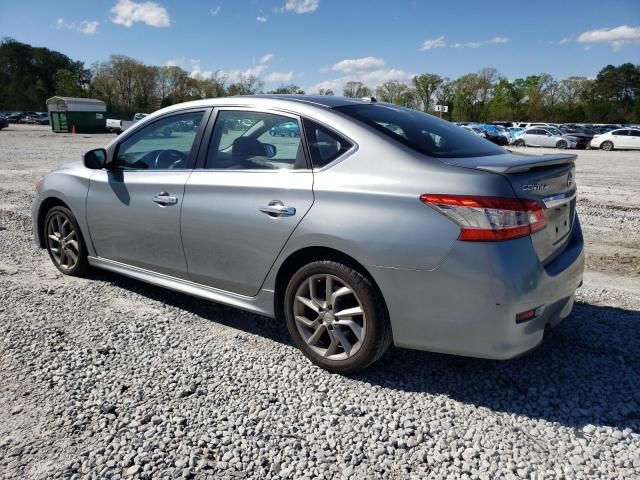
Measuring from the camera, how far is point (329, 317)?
321 cm

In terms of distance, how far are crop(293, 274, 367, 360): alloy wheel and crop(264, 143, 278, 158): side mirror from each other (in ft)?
3.00

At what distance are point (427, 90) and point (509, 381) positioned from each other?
12148 cm

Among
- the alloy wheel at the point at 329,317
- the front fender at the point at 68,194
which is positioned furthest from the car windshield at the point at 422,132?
the front fender at the point at 68,194

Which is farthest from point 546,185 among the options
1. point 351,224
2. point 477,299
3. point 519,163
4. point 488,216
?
point 351,224

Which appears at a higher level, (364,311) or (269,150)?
(269,150)

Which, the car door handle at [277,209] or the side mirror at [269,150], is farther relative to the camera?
the side mirror at [269,150]

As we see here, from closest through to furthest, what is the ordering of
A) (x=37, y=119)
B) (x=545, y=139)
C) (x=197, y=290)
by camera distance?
(x=197, y=290)
(x=545, y=139)
(x=37, y=119)

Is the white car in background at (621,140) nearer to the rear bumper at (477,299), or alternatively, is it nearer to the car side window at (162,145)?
the rear bumper at (477,299)

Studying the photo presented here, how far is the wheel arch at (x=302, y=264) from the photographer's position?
302 centimetres

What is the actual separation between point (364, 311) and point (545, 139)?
37336 mm

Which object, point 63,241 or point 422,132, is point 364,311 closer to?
point 422,132

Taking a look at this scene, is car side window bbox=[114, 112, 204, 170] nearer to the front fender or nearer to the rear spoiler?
the front fender

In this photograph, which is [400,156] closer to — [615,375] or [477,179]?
[477,179]

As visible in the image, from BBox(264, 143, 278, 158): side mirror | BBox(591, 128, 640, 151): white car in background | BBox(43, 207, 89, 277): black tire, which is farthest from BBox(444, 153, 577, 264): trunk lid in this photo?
BBox(591, 128, 640, 151): white car in background
